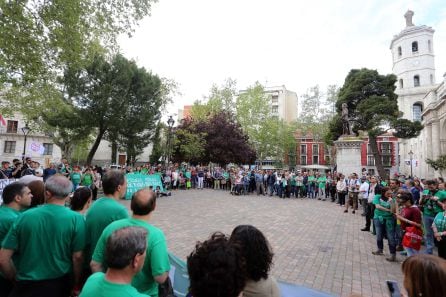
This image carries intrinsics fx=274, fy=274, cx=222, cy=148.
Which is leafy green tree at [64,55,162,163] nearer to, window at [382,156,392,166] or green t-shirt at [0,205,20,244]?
green t-shirt at [0,205,20,244]

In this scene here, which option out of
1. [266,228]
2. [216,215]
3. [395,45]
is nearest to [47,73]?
[216,215]

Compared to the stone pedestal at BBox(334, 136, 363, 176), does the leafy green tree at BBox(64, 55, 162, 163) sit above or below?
above

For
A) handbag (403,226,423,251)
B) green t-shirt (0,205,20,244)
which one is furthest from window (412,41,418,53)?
green t-shirt (0,205,20,244)

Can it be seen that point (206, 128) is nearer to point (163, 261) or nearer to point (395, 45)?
point (163, 261)

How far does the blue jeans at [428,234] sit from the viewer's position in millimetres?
5945

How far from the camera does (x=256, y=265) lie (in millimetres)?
2074

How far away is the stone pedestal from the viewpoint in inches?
737

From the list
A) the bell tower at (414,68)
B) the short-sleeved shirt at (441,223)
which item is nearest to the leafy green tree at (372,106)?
the bell tower at (414,68)

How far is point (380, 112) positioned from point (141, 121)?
2366cm

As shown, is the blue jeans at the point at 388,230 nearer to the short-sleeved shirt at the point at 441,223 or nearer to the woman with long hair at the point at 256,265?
the short-sleeved shirt at the point at 441,223

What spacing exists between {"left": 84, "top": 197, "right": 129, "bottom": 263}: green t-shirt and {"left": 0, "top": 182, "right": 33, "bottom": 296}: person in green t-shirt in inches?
29.8

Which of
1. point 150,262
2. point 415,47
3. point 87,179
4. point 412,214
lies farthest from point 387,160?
point 150,262

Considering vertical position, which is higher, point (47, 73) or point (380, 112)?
point (380, 112)

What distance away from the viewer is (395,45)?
5447 centimetres
